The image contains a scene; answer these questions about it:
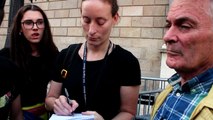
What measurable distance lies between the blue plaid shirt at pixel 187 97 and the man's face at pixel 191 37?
5 cm

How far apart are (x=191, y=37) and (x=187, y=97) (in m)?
0.27

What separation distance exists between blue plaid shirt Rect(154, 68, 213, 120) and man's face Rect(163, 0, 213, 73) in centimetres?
5

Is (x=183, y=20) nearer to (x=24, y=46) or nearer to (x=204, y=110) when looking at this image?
(x=204, y=110)

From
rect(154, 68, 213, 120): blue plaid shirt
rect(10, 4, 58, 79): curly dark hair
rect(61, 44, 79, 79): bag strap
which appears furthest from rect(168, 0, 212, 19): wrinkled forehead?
rect(10, 4, 58, 79): curly dark hair

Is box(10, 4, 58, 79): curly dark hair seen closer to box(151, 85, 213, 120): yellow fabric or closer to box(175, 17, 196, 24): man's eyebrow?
box(175, 17, 196, 24): man's eyebrow

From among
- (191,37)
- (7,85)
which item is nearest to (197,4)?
(191,37)

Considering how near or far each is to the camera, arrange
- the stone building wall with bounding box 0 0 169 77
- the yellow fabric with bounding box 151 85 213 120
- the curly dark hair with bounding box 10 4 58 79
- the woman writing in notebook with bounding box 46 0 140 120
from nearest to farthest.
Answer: the yellow fabric with bounding box 151 85 213 120 < the woman writing in notebook with bounding box 46 0 140 120 < the curly dark hair with bounding box 10 4 58 79 < the stone building wall with bounding box 0 0 169 77

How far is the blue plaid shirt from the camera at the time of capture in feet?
4.51

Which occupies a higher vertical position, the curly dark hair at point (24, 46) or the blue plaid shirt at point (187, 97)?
the curly dark hair at point (24, 46)

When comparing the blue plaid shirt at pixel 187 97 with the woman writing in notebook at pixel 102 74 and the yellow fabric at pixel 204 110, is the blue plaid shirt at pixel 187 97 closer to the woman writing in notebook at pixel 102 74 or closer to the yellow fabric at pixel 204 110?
the yellow fabric at pixel 204 110

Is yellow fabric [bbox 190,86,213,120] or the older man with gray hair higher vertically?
the older man with gray hair

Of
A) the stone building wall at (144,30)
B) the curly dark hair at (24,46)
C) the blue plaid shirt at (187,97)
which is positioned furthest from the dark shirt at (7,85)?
the stone building wall at (144,30)

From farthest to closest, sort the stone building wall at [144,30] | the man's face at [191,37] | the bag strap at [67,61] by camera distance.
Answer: the stone building wall at [144,30] < the bag strap at [67,61] < the man's face at [191,37]

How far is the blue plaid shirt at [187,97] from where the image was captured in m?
1.37
